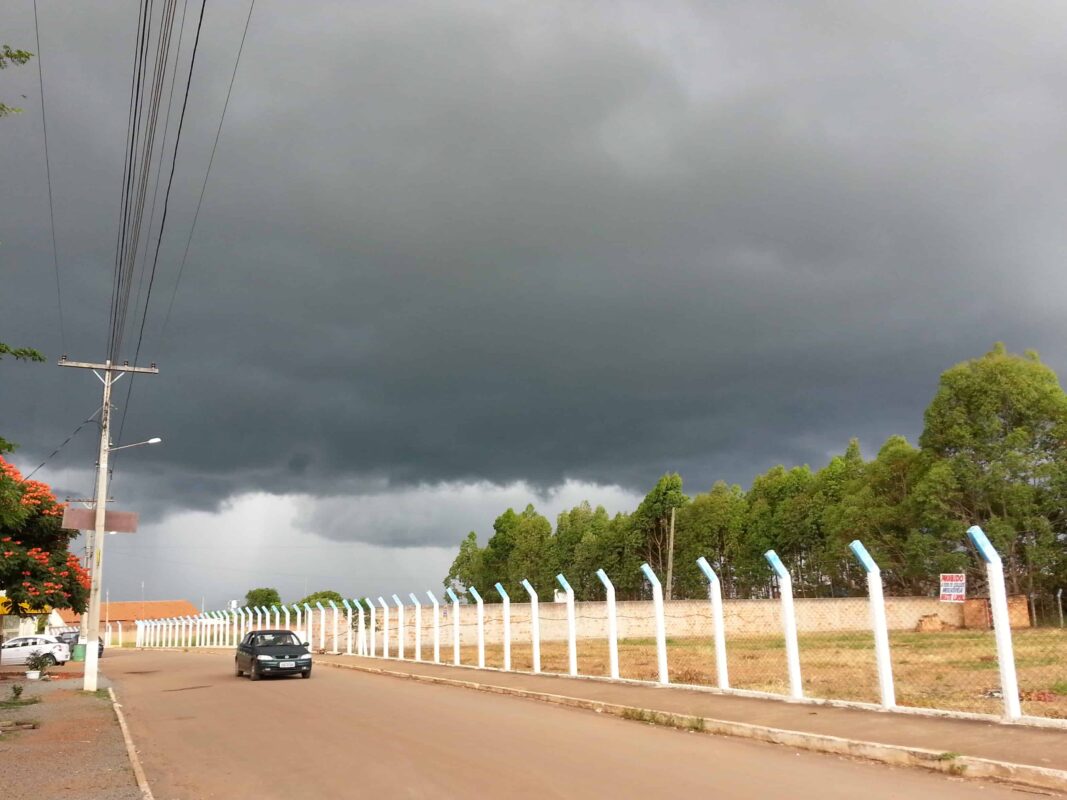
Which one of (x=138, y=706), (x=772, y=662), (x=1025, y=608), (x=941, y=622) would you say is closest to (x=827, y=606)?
(x=941, y=622)

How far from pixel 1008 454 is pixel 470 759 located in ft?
137

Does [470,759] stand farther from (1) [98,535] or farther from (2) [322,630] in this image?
(2) [322,630]

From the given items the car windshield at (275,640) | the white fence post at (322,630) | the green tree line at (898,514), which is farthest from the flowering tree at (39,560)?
the green tree line at (898,514)

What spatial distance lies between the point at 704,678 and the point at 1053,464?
106 feet

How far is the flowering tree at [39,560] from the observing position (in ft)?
98.0

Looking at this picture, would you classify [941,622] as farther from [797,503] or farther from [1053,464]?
[797,503]

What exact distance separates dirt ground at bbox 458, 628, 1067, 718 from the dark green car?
20.7 feet

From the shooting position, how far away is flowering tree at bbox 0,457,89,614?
98.0 feet

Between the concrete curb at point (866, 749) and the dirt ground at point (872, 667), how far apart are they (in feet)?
9.95

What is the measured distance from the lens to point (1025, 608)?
39.1 m

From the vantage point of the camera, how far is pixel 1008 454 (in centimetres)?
4403

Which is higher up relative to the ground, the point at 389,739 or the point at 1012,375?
the point at 1012,375

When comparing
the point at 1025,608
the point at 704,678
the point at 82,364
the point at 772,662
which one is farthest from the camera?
the point at 1025,608

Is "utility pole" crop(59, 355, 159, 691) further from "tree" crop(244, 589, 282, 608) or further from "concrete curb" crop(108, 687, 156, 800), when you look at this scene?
"tree" crop(244, 589, 282, 608)
